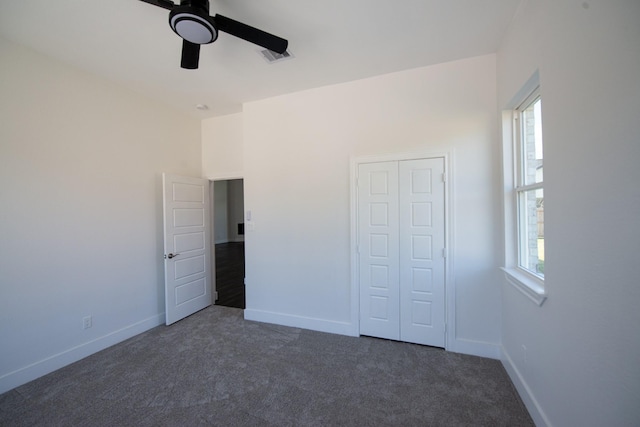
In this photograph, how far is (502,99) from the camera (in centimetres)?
221

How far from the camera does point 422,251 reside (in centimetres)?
260

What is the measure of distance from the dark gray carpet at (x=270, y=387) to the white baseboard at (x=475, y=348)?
7cm

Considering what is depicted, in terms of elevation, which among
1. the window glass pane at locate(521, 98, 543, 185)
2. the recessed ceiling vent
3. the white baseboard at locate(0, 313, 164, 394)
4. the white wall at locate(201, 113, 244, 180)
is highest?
the recessed ceiling vent

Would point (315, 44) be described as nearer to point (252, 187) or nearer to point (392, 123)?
point (392, 123)

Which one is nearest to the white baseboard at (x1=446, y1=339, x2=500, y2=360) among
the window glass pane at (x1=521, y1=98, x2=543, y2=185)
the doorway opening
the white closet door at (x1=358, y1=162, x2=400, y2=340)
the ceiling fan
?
the white closet door at (x1=358, y1=162, x2=400, y2=340)

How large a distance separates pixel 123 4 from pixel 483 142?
3.22 m

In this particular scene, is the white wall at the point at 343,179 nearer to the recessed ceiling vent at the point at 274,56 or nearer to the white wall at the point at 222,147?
the white wall at the point at 222,147

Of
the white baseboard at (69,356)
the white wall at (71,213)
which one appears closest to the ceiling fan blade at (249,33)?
the white wall at (71,213)

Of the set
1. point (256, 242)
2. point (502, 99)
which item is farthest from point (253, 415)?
point (502, 99)

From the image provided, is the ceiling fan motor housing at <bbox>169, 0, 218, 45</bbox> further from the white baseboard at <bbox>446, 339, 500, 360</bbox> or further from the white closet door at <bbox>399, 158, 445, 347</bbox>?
the white baseboard at <bbox>446, 339, 500, 360</bbox>

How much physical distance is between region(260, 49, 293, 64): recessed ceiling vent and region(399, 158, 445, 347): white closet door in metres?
1.59

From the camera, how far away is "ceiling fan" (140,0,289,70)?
57.7 inches

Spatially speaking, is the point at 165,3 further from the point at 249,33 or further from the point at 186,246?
the point at 186,246

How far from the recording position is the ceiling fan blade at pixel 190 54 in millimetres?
1777
